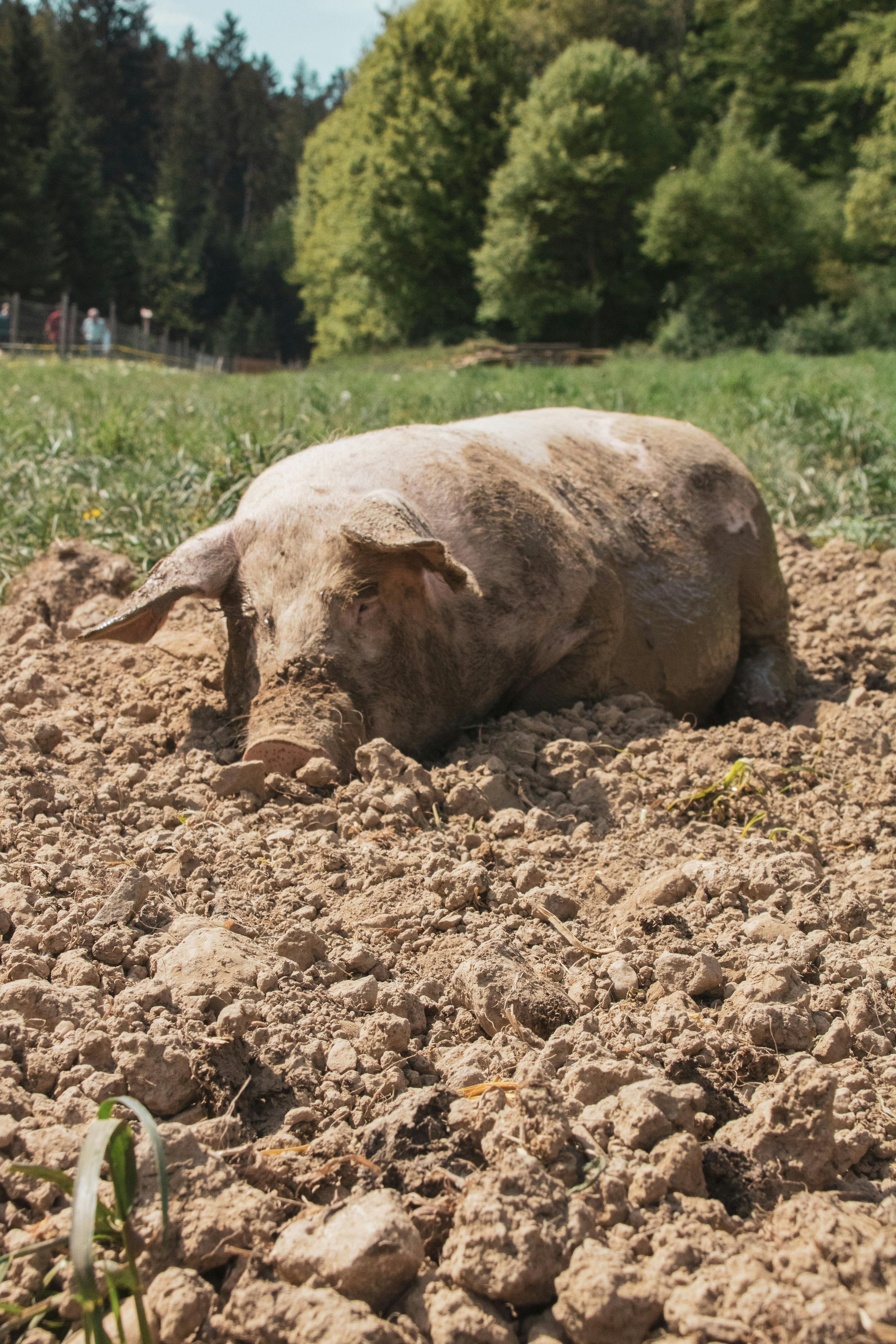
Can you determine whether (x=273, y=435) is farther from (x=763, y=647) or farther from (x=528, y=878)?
(x=528, y=878)

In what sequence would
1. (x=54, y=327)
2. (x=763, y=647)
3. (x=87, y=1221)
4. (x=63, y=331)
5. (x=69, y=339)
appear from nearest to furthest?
(x=87, y=1221) → (x=763, y=647) → (x=63, y=331) → (x=69, y=339) → (x=54, y=327)

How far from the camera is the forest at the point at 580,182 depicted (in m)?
35.3

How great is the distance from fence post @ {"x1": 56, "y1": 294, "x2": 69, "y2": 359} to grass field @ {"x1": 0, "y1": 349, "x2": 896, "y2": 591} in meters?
16.6

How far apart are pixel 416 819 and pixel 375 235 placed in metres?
42.6

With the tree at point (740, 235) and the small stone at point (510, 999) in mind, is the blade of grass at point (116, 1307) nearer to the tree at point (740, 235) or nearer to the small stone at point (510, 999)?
the small stone at point (510, 999)

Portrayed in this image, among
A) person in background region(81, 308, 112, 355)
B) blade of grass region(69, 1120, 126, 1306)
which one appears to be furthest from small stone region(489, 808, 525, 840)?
person in background region(81, 308, 112, 355)

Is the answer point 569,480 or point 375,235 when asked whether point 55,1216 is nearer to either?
point 569,480

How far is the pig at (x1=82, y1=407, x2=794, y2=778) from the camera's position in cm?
320

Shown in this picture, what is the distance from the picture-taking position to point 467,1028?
6.36ft

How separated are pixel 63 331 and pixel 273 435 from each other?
25.4 metres

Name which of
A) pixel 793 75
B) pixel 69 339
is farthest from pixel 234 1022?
pixel 793 75

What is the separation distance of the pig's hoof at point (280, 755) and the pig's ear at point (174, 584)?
616 millimetres

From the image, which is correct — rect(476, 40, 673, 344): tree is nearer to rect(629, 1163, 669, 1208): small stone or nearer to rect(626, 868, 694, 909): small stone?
rect(626, 868, 694, 909): small stone

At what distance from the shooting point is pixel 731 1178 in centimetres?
150
